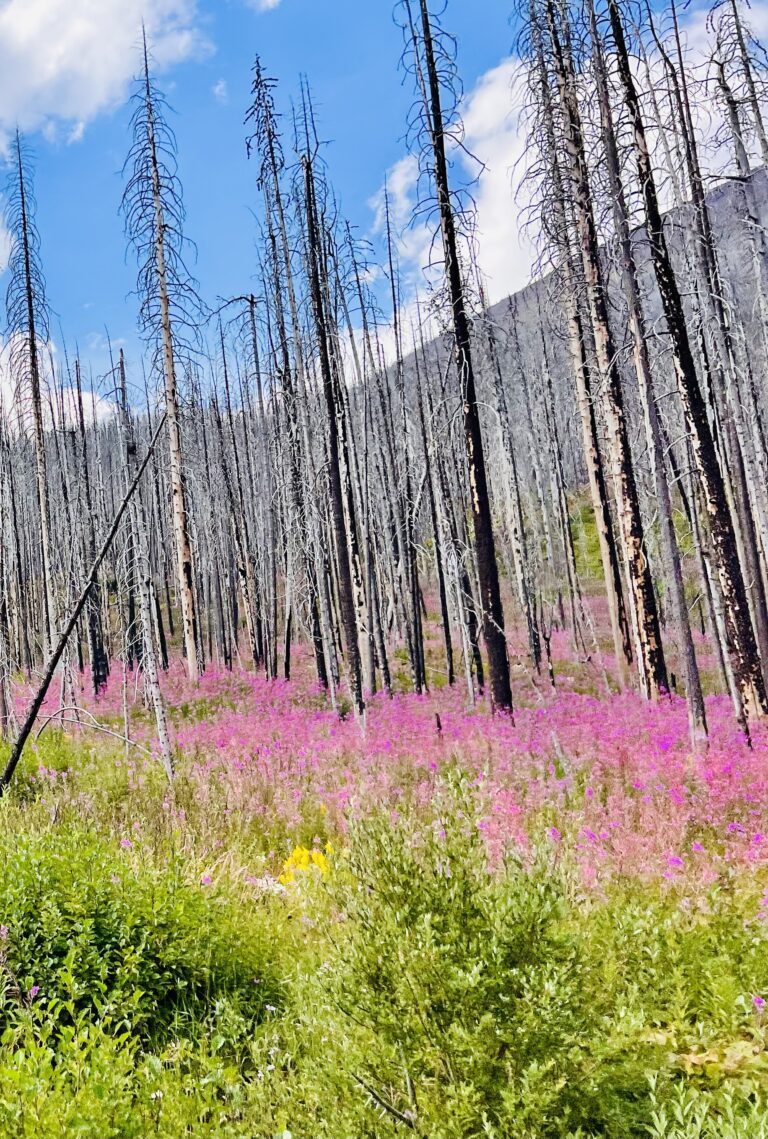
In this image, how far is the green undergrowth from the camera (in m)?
2.36

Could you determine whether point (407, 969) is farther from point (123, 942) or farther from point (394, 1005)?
point (123, 942)

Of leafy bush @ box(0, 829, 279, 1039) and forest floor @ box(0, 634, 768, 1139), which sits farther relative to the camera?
leafy bush @ box(0, 829, 279, 1039)

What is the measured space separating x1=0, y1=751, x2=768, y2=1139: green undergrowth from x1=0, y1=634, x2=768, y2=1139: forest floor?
14 millimetres

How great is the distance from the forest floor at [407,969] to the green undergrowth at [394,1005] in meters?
0.01

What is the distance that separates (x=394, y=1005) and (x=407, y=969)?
187mm

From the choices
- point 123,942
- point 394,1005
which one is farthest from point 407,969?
point 123,942

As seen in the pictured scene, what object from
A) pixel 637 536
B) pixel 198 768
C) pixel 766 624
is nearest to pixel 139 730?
pixel 198 768

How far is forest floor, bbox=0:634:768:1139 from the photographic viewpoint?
2387mm

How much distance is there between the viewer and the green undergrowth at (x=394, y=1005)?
7.74ft

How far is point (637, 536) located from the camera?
10.1 m

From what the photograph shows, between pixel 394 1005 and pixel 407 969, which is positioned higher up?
pixel 407 969

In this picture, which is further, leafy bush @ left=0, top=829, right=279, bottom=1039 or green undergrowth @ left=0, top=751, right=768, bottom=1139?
leafy bush @ left=0, top=829, right=279, bottom=1039

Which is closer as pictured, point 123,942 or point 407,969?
point 407,969

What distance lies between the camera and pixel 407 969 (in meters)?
2.40
